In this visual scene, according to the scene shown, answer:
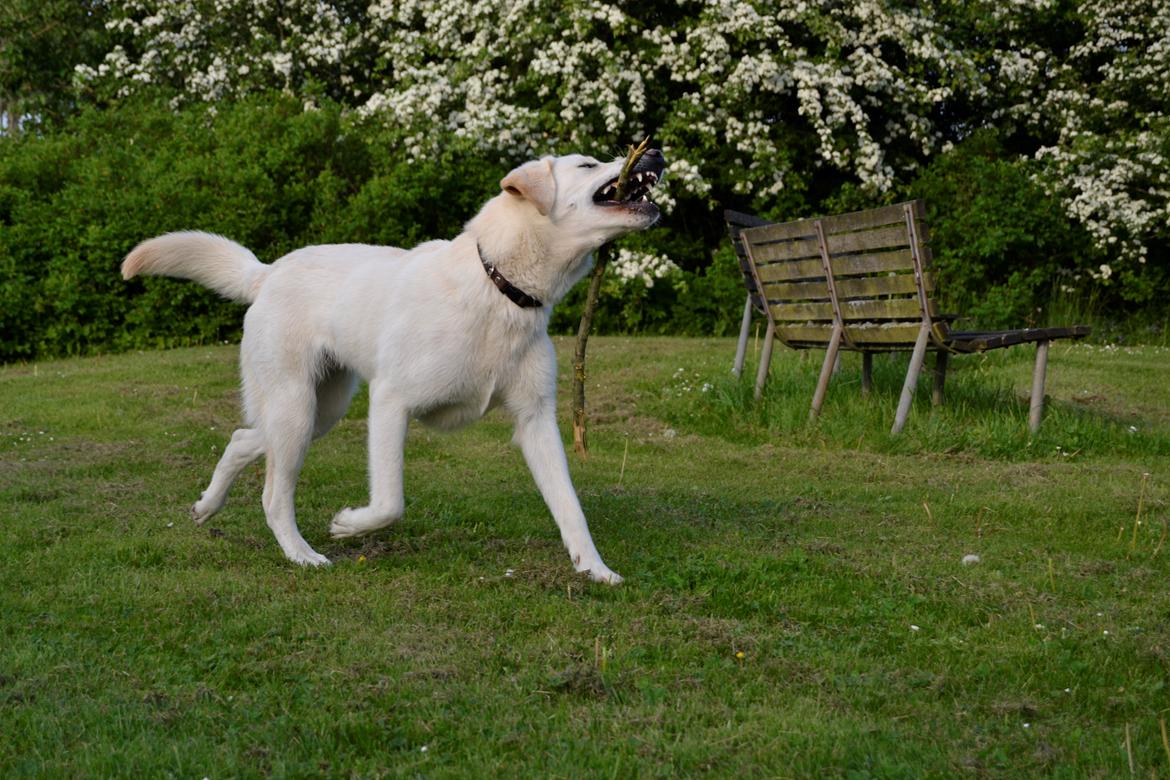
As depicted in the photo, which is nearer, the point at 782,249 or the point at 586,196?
the point at 586,196

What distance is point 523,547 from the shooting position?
5059 millimetres

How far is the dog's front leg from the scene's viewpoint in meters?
4.57

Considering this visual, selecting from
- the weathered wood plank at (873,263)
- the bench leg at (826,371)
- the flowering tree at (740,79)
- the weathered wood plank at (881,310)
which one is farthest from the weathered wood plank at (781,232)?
the flowering tree at (740,79)

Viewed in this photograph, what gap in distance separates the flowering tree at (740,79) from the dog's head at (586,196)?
9.52m

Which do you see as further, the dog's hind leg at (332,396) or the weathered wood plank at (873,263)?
the weathered wood plank at (873,263)

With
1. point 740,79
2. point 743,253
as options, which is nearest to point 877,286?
point 743,253

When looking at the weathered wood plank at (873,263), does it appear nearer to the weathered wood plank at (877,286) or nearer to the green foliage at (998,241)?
the weathered wood plank at (877,286)

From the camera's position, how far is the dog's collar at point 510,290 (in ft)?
15.1

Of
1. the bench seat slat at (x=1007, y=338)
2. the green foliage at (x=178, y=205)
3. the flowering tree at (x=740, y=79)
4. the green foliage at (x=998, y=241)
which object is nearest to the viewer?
the bench seat slat at (x=1007, y=338)

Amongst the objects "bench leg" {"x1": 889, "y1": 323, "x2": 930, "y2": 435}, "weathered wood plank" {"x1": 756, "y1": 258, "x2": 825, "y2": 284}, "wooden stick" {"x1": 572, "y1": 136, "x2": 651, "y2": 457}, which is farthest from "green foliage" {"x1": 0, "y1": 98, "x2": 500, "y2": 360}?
"bench leg" {"x1": 889, "y1": 323, "x2": 930, "y2": 435}

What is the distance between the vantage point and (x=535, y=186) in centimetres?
455

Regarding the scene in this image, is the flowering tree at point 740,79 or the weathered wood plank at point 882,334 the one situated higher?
the flowering tree at point 740,79

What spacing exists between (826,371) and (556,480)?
378 cm

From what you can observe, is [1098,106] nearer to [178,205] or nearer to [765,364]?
[765,364]
